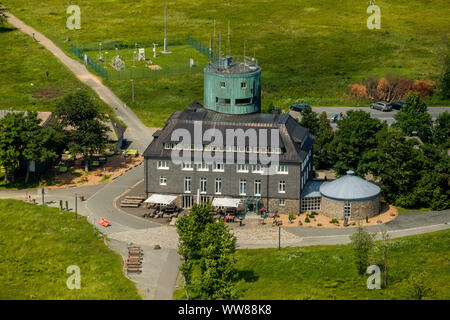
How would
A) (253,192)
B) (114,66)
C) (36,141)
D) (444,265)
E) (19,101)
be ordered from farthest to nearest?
1. (114,66)
2. (19,101)
3. (36,141)
4. (253,192)
5. (444,265)

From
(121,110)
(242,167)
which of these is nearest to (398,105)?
(121,110)

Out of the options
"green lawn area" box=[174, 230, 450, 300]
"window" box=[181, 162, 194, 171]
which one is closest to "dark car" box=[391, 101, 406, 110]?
"green lawn area" box=[174, 230, 450, 300]

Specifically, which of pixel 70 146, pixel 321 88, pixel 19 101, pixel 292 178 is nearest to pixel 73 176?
Result: pixel 70 146

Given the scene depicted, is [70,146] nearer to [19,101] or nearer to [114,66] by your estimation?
[19,101]

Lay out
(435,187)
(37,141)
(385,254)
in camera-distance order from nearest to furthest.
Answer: (385,254)
(435,187)
(37,141)

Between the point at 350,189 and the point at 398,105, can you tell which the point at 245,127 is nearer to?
the point at 350,189

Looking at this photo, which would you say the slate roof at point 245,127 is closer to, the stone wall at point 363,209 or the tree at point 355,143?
the tree at point 355,143

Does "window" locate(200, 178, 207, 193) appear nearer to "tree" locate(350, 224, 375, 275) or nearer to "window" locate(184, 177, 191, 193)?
"window" locate(184, 177, 191, 193)
